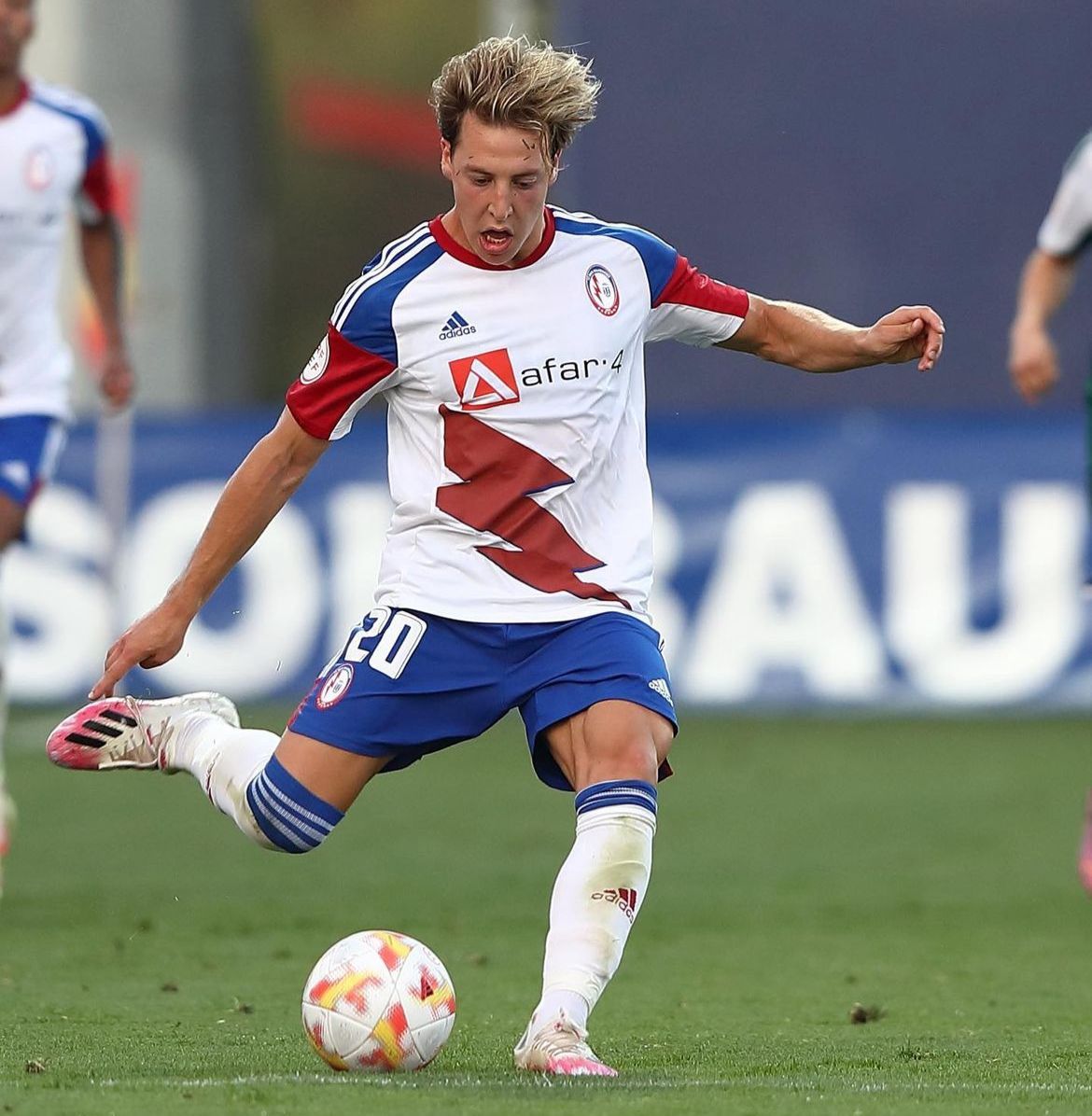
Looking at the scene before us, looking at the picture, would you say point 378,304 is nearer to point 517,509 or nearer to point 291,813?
point 517,509

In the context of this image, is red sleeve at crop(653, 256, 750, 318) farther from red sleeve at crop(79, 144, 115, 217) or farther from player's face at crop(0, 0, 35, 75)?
red sleeve at crop(79, 144, 115, 217)

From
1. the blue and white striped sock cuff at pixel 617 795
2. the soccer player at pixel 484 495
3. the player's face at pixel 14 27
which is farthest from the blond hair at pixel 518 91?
the player's face at pixel 14 27

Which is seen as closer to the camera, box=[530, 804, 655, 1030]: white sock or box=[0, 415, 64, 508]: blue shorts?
box=[530, 804, 655, 1030]: white sock

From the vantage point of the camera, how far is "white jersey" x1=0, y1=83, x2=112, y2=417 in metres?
8.23

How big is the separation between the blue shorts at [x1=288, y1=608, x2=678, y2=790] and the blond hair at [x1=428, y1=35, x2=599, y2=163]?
100 cm

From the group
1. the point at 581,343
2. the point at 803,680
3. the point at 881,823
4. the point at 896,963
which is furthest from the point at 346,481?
the point at 581,343

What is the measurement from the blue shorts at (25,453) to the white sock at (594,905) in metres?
3.40

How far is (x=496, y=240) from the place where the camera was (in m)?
5.23

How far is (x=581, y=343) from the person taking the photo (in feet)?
17.7

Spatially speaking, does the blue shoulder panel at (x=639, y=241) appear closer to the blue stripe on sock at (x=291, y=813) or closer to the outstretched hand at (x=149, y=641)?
the outstretched hand at (x=149, y=641)

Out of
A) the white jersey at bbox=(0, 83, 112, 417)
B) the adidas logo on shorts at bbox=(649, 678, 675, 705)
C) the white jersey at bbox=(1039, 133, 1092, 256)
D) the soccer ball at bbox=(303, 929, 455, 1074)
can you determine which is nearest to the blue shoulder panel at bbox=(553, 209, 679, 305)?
the adidas logo on shorts at bbox=(649, 678, 675, 705)

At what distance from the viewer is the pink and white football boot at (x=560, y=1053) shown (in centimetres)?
488

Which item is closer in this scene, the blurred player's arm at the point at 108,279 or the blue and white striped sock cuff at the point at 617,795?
the blue and white striped sock cuff at the point at 617,795

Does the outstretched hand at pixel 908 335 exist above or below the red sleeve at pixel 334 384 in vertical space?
above
